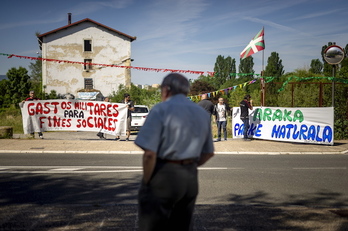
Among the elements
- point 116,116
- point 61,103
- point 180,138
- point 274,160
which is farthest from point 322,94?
point 180,138

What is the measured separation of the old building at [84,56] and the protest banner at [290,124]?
131 ft

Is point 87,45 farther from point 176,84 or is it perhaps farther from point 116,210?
point 176,84

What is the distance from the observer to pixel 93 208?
5734 millimetres

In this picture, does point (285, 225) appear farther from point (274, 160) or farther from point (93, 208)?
point (274, 160)

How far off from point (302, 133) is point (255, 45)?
521 cm

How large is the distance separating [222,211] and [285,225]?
3.10 ft

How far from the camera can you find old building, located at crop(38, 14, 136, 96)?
54.2 metres

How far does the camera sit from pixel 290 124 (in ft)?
53.0

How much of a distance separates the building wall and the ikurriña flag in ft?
124

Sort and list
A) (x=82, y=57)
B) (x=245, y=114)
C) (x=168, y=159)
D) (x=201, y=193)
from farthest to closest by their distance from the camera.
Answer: (x=82, y=57) < (x=245, y=114) < (x=201, y=193) < (x=168, y=159)

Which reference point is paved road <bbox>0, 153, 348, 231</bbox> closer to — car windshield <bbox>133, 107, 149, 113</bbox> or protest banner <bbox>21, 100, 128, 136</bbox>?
protest banner <bbox>21, 100, 128, 136</bbox>

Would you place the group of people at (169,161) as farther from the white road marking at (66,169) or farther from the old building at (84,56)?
the old building at (84,56)

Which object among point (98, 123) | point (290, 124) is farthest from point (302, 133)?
point (98, 123)

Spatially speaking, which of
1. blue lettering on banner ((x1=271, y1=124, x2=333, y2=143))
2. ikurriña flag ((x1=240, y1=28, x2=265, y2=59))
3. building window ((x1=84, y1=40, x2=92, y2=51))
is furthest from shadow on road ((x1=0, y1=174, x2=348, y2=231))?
building window ((x1=84, y1=40, x2=92, y2=51))
